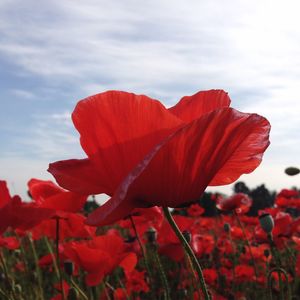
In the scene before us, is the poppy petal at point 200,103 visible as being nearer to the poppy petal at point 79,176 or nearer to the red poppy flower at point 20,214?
the poppy petal at point 79,176

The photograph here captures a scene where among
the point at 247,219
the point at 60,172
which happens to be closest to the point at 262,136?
the point at 60,172

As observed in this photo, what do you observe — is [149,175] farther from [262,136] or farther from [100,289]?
[100,289]

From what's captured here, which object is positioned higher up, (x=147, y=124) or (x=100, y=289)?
(x=147, y=124)

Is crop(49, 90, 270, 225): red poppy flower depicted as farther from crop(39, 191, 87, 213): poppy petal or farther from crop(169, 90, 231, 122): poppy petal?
crop(39, 191, 87, 213): poppy petal

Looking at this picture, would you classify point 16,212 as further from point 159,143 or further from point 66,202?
point 159,143

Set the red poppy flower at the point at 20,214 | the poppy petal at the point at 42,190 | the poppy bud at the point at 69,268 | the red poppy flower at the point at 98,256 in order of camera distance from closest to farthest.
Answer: the red poppy flower at the point at 20,214 < the poppy petal at the point at 42,190 < the red poppy flower at the point at 98,256 < the poppy bud at the point at 69,268

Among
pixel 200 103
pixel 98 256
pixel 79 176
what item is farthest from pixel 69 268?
pixel 200 103

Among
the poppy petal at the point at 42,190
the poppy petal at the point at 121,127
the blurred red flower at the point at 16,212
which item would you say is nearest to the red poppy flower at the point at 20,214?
the blurred red flower at the point at 16,212
